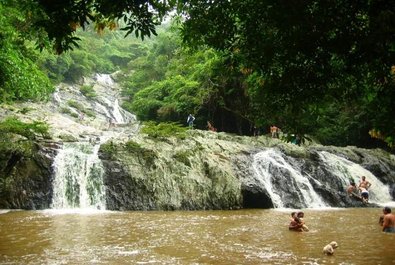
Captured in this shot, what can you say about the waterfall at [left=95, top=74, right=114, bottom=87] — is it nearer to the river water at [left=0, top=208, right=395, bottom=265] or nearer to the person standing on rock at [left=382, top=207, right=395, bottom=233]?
the river water at [left=0, top=208, right=395, bottom=265]

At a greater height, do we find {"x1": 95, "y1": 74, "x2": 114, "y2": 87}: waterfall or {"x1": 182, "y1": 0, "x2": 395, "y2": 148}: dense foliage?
{"x1": 95, "y1": 74, "x2": 114, "y2": 87}: waterfall

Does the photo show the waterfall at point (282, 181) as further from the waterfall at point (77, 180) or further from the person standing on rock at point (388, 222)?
the person standing on rock at point (388, 222)

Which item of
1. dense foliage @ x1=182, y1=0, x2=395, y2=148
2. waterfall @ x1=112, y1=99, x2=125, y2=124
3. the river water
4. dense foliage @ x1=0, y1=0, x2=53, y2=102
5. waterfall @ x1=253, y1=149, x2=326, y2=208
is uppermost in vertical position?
waterfall @ x1=112, y1=99, x2=125, y2=124

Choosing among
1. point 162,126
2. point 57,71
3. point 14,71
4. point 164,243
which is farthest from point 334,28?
point 57,71

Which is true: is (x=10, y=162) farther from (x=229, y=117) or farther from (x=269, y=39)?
(x=229, y=117)

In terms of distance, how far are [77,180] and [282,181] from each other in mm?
8707

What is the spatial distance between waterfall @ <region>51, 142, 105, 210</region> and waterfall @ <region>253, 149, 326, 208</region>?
6770mm

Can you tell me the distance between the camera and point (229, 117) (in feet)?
99.8

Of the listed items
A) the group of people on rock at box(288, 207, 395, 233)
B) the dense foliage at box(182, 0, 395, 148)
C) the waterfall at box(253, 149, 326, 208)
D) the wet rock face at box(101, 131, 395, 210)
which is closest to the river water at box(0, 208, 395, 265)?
the group of people on rock at box(288, 207, 395, 233)

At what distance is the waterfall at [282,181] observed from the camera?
17312 mm

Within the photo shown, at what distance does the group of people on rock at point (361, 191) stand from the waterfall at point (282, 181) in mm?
1582

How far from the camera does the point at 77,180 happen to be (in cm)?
1595

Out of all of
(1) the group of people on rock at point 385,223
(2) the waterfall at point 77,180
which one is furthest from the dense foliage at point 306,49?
(2) the waterfall at point 77,180

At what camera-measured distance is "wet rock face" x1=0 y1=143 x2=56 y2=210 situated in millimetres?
14672
